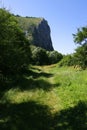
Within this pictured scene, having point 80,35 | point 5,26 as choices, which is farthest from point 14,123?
point 80,35

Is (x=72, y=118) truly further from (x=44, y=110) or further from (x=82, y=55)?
(x=82, y=55)

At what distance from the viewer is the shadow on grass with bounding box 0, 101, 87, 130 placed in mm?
16836

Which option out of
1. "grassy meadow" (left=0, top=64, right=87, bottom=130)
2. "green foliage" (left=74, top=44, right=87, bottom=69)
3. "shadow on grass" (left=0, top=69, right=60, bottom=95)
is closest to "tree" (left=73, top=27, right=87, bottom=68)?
"green foliage" (left=74, top=44, right=87, bottom=69)

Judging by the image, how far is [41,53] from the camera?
11512 centimetres

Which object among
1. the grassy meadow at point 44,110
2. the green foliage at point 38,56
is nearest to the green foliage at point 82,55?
the green foliage at point 38,56

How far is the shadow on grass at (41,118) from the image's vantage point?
1684cm

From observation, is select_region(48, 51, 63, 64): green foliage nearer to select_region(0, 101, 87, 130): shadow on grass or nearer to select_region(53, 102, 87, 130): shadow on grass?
select_region(0, 101, 87, 130): shadow on grass

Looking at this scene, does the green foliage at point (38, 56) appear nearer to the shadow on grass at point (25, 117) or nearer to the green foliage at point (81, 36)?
the green foliage at point (81, 36)

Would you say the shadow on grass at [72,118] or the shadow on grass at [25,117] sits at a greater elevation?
the shadow on grass at [72,118]

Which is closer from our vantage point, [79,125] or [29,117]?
[79,125]

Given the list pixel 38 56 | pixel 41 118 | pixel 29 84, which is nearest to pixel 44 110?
pixel 41 118

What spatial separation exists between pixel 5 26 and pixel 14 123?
11147 millimetres

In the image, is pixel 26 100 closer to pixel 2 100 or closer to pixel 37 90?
pixel 2 100

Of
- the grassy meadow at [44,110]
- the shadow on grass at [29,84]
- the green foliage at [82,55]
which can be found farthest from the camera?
the green foliage at [82,55]
